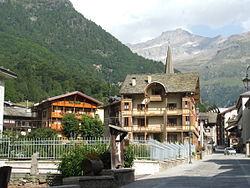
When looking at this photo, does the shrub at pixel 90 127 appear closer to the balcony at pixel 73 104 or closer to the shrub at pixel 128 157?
the balcony at pixel 73 104

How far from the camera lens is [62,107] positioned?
78.1m

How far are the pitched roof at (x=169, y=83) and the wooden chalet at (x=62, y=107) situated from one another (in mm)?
14207

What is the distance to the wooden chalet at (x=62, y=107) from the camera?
75938mm

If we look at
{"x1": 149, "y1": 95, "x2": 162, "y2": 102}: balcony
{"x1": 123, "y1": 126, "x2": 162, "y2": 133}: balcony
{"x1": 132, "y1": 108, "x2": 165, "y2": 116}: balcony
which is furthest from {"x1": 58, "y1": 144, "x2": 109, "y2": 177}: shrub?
{"x1": 149, "y1": 95, "x2": 162, "y2": 102}: balcony

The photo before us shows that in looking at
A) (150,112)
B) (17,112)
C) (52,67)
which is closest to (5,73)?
(150,112)

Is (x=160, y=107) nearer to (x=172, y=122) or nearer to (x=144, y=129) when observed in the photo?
(x=172, y=122)

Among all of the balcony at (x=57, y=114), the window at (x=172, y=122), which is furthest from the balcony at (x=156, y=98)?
the balcony at (x=57, y=114)

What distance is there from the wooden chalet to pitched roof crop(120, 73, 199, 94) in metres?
14.2

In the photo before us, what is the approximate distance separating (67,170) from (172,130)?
44177mm

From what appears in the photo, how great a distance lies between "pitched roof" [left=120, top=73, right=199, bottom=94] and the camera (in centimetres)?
6406

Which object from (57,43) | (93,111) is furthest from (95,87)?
(57,43)

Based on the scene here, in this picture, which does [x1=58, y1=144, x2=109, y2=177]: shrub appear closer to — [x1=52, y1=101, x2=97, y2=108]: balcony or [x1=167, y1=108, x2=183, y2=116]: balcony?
[x1=167, y1=108, x2=183, y2=116]: balcony

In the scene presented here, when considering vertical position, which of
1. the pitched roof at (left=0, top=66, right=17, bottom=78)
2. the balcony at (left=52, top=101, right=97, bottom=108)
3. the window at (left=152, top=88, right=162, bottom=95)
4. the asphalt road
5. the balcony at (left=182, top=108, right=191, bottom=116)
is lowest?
the asphalt road

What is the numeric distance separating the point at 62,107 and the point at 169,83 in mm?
22445
